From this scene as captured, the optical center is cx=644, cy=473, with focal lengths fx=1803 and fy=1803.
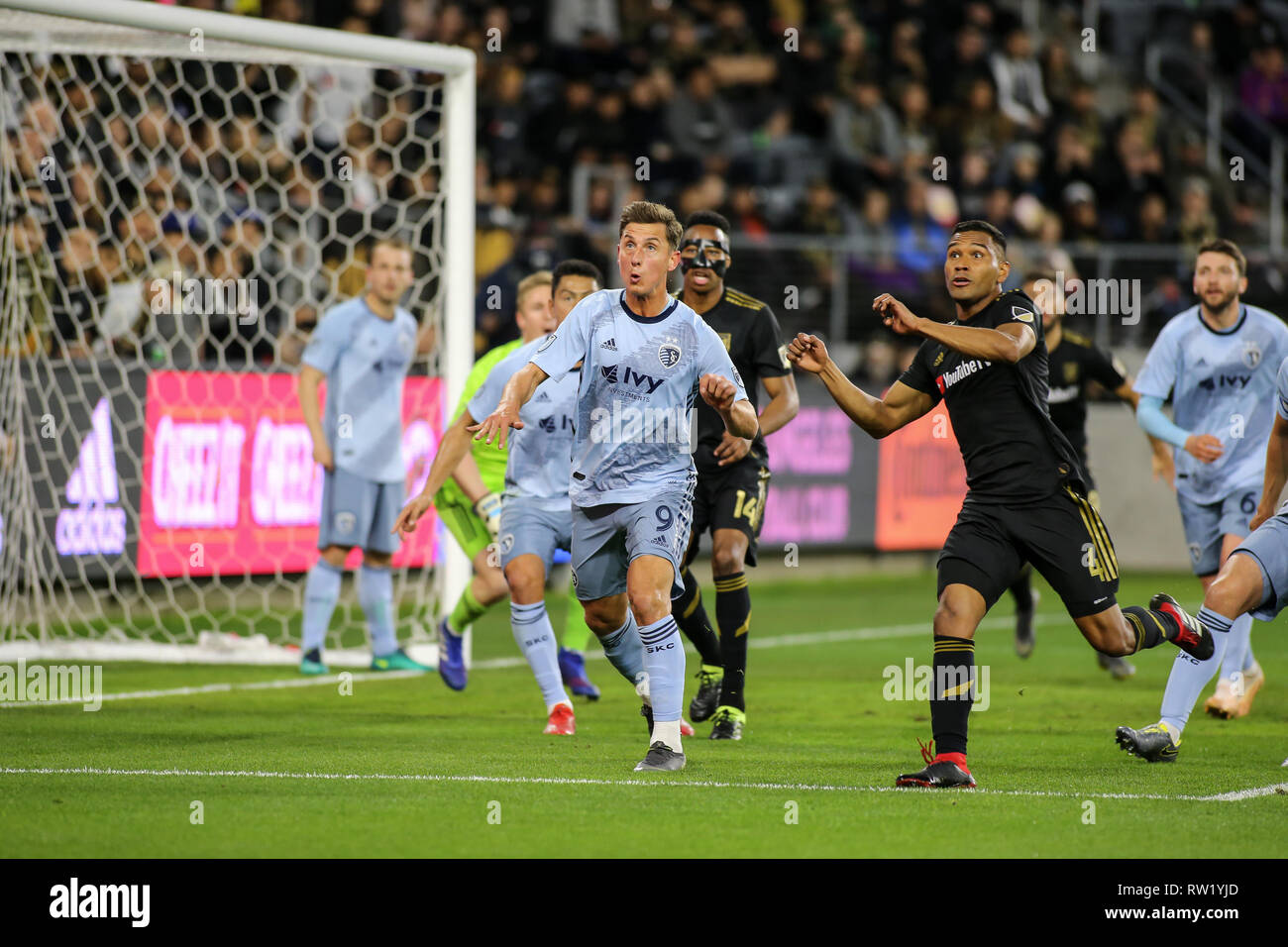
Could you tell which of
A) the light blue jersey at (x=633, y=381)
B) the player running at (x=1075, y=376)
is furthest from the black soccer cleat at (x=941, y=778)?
the player running at (x=1075, y=376)

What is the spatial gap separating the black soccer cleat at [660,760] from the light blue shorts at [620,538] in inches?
25.9

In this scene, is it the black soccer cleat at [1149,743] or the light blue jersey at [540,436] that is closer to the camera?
the black soccer cleat at [1149,743]

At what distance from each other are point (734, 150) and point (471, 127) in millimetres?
9099

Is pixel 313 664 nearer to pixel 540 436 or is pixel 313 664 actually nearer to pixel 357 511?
pixel 357 511

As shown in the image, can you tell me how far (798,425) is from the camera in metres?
17.6

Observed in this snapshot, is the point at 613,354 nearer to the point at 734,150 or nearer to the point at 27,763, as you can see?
the point at 27,763

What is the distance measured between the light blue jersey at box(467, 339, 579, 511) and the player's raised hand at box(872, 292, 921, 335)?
244 centimetres

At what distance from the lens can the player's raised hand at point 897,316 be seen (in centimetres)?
654

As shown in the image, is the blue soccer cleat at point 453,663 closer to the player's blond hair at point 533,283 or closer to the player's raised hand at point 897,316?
the player's blond hair at point 533,283

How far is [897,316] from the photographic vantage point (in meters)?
6.62

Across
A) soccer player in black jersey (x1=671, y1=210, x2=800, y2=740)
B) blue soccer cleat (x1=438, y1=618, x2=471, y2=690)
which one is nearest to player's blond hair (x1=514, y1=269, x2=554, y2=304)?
soccer player in black jersey (x1=671, y1=210, x2=800, y2=740)

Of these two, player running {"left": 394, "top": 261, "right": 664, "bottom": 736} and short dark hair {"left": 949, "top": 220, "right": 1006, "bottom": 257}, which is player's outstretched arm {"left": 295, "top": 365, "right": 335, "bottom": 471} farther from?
short dark hair {"left": 949, "top": 220, "right": 1006, "bottom": 257}

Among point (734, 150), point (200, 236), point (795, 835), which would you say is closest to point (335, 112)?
point (200, 236)

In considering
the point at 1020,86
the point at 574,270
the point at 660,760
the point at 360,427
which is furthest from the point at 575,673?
the point at 1020,86
